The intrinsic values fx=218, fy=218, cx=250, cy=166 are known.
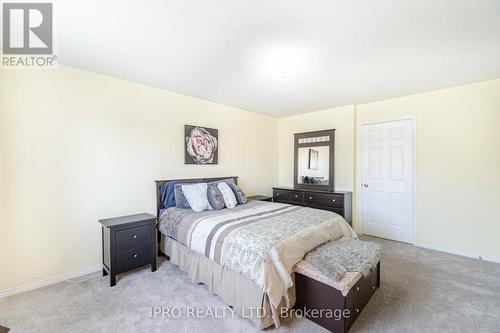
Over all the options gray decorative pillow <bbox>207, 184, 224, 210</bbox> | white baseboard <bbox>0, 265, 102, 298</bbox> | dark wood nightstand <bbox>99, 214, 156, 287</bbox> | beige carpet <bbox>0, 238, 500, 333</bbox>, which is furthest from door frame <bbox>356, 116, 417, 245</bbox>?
white baseboard <bbox>0, 265, 102, 298</bbox>

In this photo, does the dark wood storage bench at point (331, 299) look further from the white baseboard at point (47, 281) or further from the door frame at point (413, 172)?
the white baseboard at point (47, 281)

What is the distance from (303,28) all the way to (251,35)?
444mm

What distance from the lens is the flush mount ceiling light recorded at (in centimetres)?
217

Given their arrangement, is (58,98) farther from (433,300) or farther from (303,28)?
(433,300)

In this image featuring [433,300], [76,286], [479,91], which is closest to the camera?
[433,300]

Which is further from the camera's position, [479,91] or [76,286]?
[479,91]

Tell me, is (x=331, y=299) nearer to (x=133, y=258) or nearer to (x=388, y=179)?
(x=133, y=258)

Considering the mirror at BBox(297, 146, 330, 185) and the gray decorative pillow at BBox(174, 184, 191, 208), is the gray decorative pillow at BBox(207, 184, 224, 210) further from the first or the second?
the mirror at BBox(297, 146, 330, 185)

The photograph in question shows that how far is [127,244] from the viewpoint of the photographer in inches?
97.8

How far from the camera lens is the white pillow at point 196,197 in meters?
2.91

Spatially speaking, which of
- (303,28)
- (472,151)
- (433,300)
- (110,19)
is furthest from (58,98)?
(472,151)

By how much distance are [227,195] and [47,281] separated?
2.22m

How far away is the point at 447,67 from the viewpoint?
2564mm

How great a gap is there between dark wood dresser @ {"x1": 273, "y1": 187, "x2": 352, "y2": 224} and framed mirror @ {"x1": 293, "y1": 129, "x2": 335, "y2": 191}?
0.31 metres
